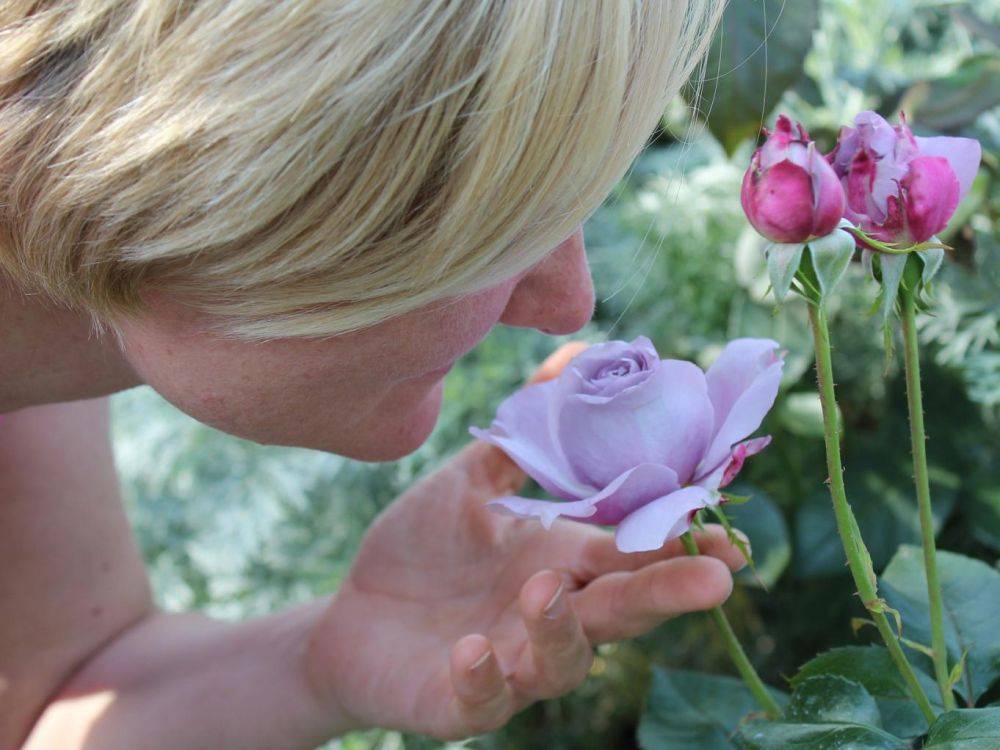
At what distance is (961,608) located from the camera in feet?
2.05

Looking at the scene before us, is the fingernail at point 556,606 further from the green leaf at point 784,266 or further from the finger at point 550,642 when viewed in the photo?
the green leaf at point 784,266

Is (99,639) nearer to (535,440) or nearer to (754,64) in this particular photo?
(535,440)

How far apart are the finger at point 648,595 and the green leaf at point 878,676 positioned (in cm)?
7

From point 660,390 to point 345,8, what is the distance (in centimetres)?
25

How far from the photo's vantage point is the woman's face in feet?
1.96

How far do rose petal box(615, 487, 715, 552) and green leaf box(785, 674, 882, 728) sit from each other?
0.11m

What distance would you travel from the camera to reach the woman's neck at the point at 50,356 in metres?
0.72

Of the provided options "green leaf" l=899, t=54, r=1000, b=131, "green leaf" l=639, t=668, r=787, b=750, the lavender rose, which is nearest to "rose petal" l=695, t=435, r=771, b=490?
the lavender rose

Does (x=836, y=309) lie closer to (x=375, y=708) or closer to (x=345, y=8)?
(x=375, y=708)

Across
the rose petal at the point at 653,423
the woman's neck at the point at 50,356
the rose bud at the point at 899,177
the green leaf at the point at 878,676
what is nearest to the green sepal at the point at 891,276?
the rose bud at the point at 899,177

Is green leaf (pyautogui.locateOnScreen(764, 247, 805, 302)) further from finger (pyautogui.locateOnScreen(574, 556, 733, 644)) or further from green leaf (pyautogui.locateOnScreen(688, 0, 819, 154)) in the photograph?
green leaf (pyautogui.locateOnScreen(688, 0, 819, 154))

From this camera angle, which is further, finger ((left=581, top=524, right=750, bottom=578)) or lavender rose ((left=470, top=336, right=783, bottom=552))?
finger ((left=581, top=524, right=750, bottom=578))

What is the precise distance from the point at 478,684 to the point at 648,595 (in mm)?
127

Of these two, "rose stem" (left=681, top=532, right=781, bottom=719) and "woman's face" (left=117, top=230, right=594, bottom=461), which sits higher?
"woman's face" (left=117, top=230, right=594, bottom=461)
